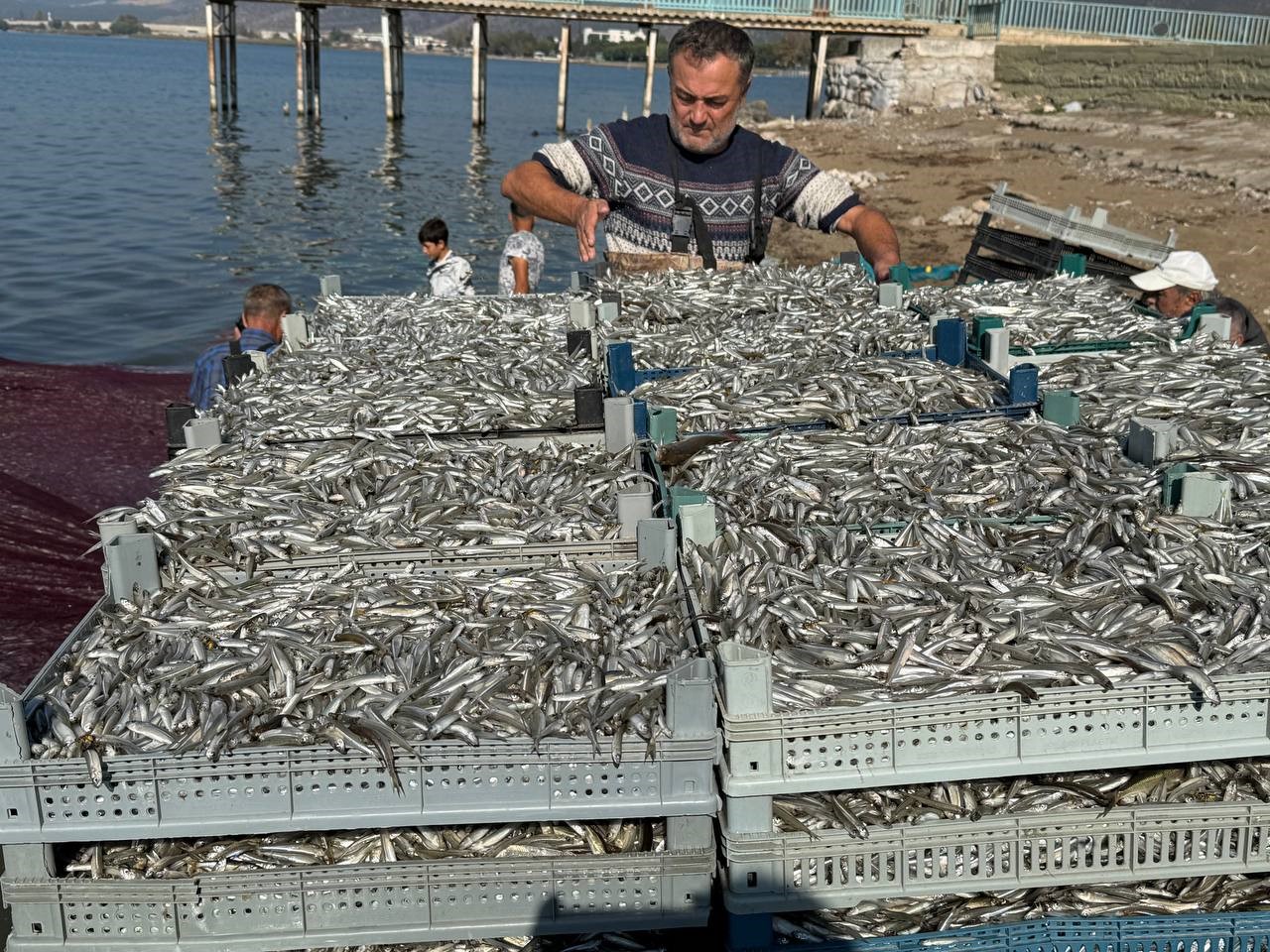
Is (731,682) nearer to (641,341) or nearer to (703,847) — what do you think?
(703,847)

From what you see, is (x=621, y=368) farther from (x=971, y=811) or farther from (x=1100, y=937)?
(x=1100, y=937)

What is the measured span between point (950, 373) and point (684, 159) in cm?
256

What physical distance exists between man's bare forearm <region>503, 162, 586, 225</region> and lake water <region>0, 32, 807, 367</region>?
479 inches

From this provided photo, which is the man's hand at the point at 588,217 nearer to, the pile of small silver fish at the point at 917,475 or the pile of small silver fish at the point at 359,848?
the pile of small silver fish at the point at 917,475

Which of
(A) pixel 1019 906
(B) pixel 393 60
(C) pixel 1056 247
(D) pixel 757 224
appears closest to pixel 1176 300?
(C) pixel 1056 247

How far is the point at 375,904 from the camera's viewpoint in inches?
141

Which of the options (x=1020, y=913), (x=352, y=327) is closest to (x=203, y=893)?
(x=1020, y=913)

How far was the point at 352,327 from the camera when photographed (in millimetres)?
8406

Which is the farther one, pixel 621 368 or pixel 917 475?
pixel 621 368

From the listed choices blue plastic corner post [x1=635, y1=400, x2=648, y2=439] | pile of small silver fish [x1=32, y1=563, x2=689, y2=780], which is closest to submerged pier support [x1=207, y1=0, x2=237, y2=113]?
blue plastic corner post [x1=635, y1=400, x2=648, y2=439]

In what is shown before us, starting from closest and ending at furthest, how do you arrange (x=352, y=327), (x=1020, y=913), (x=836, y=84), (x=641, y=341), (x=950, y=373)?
1. (x=1020, y=913)
2. (x=950, y=373)
3. (x=641, y=341)
4. (x=352, y=327)
5. (x=836, y=84)

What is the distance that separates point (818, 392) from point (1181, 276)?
439 cm

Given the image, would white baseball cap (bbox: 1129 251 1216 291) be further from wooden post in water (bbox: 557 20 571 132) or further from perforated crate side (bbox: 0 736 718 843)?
wooden post in water (bbox: 557 20 571 132)

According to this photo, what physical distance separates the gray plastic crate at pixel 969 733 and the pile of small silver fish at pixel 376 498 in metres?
1.48
